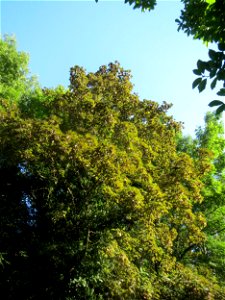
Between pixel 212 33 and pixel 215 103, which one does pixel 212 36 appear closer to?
pixel 212 33

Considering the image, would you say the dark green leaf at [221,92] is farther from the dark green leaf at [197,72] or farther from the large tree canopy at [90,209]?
the large tree canopy at [90,209]

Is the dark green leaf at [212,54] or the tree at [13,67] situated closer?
the dark green leaf at [212,54]

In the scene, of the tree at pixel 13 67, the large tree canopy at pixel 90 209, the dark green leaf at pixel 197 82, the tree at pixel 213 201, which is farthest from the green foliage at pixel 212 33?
the tree at pixel 13 67

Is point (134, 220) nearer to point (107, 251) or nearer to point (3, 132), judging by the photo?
point (107, 251)

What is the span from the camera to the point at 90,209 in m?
10.9

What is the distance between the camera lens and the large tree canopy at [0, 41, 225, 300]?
992 centimetres

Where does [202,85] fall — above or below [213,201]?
below

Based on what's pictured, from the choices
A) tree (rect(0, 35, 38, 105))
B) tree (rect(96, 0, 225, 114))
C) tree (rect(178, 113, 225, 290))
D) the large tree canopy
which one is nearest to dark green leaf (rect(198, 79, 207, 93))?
tree (rect(96, 0, 225, 114))

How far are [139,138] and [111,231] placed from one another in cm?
337

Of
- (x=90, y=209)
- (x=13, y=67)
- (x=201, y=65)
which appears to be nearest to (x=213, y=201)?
(x=90, y=209)

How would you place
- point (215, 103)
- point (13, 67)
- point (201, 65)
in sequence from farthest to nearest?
point (13, 67) → point (201, 65) → point (215, 103)

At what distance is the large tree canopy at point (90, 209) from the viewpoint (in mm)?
9922

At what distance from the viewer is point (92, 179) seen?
10891mm

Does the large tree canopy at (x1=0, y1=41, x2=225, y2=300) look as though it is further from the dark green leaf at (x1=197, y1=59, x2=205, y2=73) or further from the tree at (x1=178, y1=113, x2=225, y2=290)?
the dark green leaf at (x1=197, y1=59, x2=205, y2=73)
